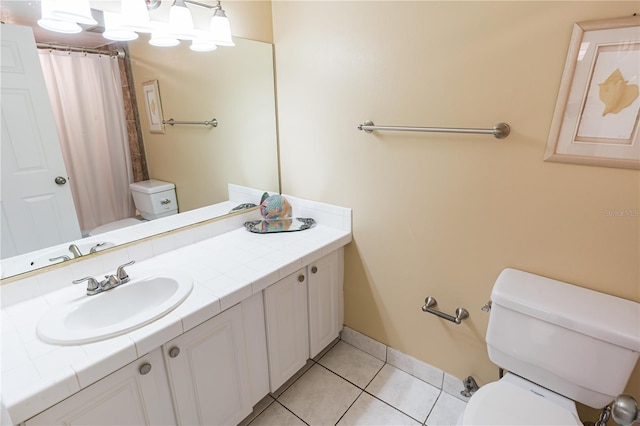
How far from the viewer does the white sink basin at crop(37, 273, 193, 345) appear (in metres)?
0.99

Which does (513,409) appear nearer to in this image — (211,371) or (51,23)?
(211,371)

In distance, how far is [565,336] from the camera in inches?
43.1

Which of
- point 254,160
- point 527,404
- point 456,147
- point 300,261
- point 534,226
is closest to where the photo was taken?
point 527,404

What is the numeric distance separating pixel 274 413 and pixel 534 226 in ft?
4.81

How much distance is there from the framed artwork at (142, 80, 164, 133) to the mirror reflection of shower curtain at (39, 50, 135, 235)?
109 millimetres

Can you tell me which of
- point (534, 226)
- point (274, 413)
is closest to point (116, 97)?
point (274, 413)

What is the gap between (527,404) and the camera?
112cm

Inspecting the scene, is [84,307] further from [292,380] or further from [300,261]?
[292,380]

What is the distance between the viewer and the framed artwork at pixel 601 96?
0.99 m

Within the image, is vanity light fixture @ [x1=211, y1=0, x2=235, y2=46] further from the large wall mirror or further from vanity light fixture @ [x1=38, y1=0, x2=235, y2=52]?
the large wall mirror

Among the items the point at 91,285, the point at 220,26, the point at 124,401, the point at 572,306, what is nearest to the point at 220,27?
the point at 220,26

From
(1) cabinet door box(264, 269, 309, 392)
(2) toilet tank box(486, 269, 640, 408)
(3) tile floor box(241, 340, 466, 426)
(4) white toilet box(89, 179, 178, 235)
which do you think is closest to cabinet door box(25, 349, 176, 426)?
(1) cabinet door box(264, 269, 309, 392)

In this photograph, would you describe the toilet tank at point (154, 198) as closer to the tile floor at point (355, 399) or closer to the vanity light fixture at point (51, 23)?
the vanity light fixture at point (51, 23)

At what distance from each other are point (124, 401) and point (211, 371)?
12.5 inches
